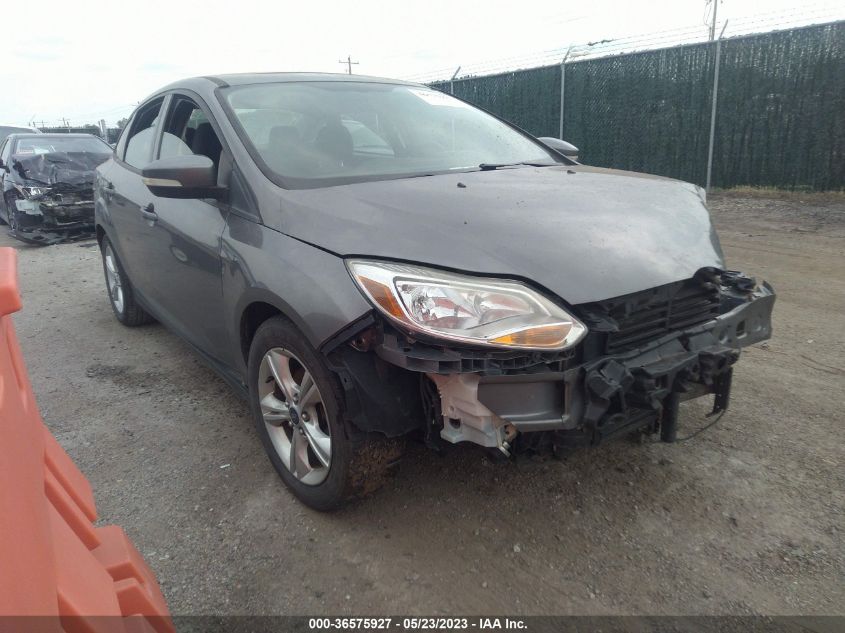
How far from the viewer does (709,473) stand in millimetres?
2645

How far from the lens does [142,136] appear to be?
4.18 metres

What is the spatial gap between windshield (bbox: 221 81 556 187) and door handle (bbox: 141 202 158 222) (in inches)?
34.4

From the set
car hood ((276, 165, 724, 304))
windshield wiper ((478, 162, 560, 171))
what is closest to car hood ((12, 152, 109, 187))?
windshield wiper ((478, 162, 560, 171))

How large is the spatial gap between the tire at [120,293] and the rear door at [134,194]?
0.93 feet

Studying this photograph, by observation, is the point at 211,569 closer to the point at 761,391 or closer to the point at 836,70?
the point at 761,391

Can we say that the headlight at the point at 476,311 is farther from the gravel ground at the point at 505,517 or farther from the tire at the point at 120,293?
the tire at the point at 120,293

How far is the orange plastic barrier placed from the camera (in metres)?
1.05

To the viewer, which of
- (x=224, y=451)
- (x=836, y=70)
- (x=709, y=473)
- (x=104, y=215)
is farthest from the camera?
(x=836, y=70)

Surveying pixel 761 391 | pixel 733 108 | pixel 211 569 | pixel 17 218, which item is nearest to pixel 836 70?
pixel 733 108

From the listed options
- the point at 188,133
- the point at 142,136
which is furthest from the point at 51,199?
the point at 188,133

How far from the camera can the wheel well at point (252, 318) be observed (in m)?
2.50

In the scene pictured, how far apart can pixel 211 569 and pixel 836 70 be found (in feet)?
34.9

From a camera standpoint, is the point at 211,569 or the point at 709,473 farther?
the point at 709,473

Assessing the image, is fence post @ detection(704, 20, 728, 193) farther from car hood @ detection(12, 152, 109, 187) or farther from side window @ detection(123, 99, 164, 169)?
car hood @ detection(12, 152, 109, 187)
